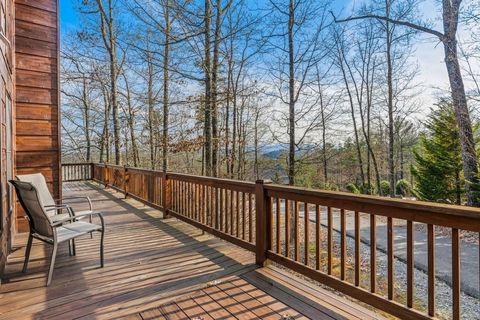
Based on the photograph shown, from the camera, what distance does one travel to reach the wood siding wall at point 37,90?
14.5 feet

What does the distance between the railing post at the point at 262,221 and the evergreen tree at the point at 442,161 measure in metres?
11.2


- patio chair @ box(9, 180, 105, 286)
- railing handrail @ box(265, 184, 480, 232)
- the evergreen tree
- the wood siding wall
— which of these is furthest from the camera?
the evergreen tree

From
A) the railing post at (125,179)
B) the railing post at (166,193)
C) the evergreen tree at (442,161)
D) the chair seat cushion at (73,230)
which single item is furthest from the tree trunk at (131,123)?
the evergreen tree at (442,161)

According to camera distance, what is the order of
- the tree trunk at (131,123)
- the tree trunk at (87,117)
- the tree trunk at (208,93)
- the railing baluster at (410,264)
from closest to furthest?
the railing baluster at (410,264), the tree trunk at (208,93), the tree trunk at (131,123), the tree trunk at (87,117)

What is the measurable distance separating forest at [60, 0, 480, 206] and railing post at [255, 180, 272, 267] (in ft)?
14.3

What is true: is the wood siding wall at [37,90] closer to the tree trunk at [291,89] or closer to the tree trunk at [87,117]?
the tree trunk at [291,89]

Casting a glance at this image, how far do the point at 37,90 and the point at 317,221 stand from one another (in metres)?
4.69

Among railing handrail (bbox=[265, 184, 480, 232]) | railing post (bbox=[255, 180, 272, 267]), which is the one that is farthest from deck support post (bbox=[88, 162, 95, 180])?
railing handrail (bbox=[265, 184, 480, 232])

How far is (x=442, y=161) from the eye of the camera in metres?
11.7

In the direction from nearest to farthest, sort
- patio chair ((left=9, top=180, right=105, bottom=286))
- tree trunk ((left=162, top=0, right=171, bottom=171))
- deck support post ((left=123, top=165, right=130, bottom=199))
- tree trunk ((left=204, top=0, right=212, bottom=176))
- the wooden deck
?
the wooden deck, patio chair ((left=9, top=180, right=105, bottom=286)), tree trunk ((left=204, top=0, right=212, bottom=176)), tree trunk ((left=162, top=0, right=171, bottom=171)), deck support post ((left=123, top=165, right=130, bottom=199))

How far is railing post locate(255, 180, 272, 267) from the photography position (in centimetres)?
314

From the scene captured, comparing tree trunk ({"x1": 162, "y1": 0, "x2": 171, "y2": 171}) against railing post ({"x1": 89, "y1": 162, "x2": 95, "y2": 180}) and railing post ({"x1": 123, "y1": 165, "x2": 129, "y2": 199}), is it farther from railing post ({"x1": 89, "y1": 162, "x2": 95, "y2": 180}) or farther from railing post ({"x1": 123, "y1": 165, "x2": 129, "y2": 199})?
railing post ({"x1": 89, "y1": 162, "x2": 95, "y2": 180})

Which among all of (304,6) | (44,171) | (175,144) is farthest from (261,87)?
(44,171)

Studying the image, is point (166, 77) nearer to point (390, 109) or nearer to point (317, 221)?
point (317, 221)
